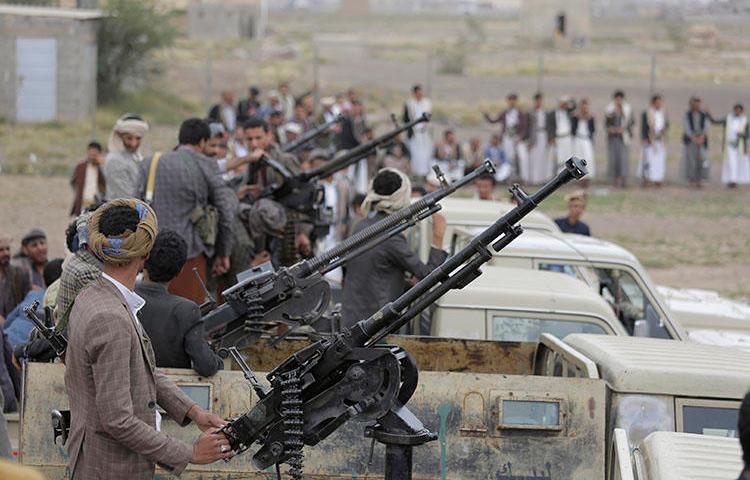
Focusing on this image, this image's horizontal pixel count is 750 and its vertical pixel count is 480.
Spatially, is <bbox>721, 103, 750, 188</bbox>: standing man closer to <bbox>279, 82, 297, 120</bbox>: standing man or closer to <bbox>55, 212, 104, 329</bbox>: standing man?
<bbox>279, 82, 297, 120</bbox>: standing man

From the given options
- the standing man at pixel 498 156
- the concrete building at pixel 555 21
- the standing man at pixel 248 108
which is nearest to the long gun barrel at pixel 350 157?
the standing man at pixel 248 108

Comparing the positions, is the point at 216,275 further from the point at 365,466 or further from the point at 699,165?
the point at 699,165

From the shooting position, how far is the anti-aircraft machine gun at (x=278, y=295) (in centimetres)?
736

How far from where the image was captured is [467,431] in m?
6.39

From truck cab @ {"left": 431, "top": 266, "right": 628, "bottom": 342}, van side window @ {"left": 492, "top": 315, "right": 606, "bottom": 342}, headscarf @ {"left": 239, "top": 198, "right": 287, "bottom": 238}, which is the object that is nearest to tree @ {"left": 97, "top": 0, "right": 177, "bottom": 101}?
headscarf @ {"left": 239, "top": 198, "right": 287, "bottom": 238}

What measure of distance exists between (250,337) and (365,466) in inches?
56.8

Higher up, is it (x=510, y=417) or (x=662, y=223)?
(x=510, y=417)

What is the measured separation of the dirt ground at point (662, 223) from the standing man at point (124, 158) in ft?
25.9

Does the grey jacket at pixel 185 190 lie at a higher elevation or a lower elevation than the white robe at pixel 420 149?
higher

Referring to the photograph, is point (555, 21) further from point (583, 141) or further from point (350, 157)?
point (350, 157)

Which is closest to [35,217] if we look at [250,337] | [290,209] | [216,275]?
[290,209]

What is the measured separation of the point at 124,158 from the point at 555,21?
60.5 metres

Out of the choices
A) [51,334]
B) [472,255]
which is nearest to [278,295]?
[51,334]

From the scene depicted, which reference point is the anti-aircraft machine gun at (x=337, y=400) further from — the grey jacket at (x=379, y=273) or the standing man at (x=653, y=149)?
the standing man at (x=653, y=149)
